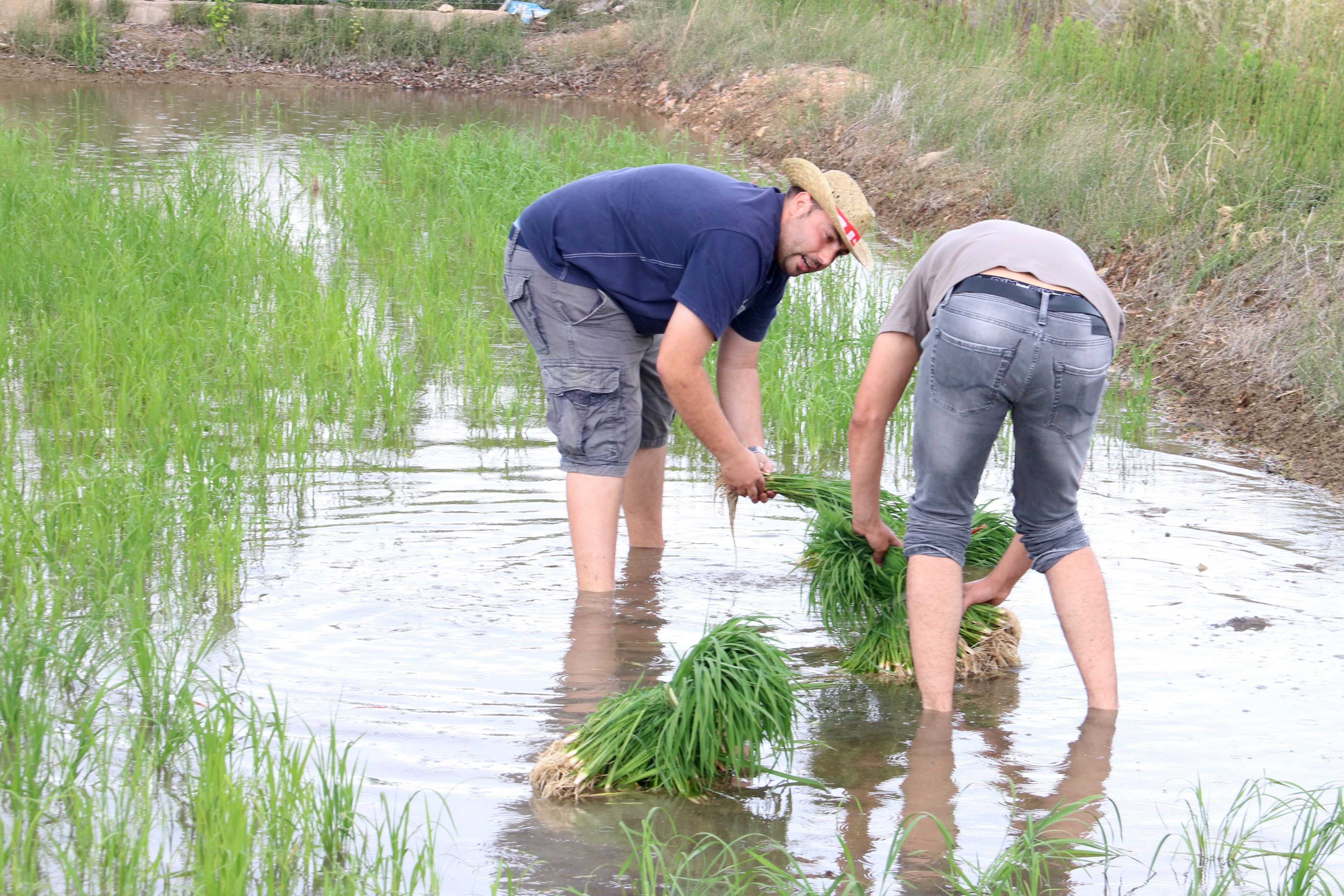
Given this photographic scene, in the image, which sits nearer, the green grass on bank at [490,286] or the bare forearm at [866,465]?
the bare forearm at [866,465]

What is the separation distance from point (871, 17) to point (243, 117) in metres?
7.78

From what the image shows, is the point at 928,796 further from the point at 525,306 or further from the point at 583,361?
the point at 525,306

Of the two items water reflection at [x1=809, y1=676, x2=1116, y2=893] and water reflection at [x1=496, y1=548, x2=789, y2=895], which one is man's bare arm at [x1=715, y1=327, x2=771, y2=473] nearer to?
water reflection at [x1=496, y1=548, x2=789, y2=895]

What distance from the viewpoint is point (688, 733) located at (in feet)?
9.01

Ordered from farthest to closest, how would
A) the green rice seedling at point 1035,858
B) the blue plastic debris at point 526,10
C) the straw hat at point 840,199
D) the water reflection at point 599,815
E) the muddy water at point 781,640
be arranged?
the blue plastic debris at point 526,10 < the straw hat at point 840,199 < the muddy water at point 781,640 < the water reflection at point 599,815 < the green rice seedling at point 1035,858

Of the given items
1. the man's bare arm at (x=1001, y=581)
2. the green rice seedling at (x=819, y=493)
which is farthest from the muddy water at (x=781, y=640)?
the green rice seedling at (x=819, y=493)

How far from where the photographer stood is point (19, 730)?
2.54 meters

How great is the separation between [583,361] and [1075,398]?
1.44 meters

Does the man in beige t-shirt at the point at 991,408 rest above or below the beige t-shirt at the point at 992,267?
below

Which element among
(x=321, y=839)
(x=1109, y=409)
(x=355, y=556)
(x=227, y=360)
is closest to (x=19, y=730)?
(x=321, y=839)

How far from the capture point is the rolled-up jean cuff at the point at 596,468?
373 cm

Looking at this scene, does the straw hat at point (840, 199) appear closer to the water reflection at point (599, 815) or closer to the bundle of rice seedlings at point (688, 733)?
the bundle of rice seedlings at point (688, 733)

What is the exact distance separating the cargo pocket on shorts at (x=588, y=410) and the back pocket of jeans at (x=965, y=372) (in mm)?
1112

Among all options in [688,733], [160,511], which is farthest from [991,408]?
[160,511]
